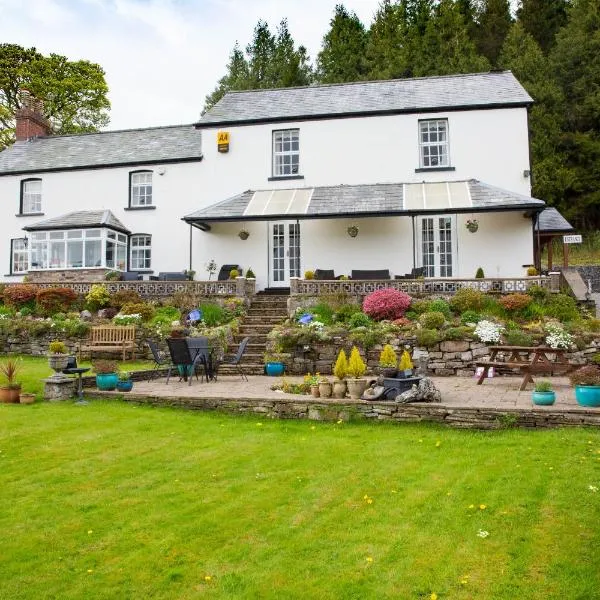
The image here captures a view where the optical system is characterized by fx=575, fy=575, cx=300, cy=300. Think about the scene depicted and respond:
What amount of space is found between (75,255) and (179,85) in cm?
2831

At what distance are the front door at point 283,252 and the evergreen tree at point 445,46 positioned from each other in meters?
22.5

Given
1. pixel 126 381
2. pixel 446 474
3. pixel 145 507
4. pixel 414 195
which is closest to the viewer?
pixel 145 507

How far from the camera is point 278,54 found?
4709 cm

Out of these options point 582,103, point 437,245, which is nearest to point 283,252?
point 437,245

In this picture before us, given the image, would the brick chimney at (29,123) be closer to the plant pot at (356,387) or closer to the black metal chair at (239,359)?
the black metal chair at (239,359)

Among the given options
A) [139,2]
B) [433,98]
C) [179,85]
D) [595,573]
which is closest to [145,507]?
[595,573]

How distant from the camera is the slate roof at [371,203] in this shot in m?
18.9

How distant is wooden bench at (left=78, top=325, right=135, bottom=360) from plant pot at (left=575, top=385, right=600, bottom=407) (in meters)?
11.9

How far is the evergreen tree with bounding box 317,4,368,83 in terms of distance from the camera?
44.5 meters

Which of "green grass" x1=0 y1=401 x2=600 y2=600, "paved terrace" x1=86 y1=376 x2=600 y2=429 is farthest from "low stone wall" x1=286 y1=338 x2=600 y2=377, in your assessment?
"green grass" x1=0 y1=401 x2=600 y2=600

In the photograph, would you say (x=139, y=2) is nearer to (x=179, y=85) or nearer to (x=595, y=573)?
(x=595, y=573)

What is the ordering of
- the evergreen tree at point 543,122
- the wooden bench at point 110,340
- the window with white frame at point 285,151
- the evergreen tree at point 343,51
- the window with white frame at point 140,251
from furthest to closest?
1. the evergreen tree at point 343,51
2. the evergreen tree at point 543,122
3. the window with white frame at point 140,251
4. the window with white frame at point 285,151
5. the wooden bench at point 110,340

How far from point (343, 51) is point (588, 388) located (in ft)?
138

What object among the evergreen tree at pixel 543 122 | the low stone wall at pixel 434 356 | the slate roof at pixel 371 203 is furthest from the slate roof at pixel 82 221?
the evergreen tree at pixel 543 122
